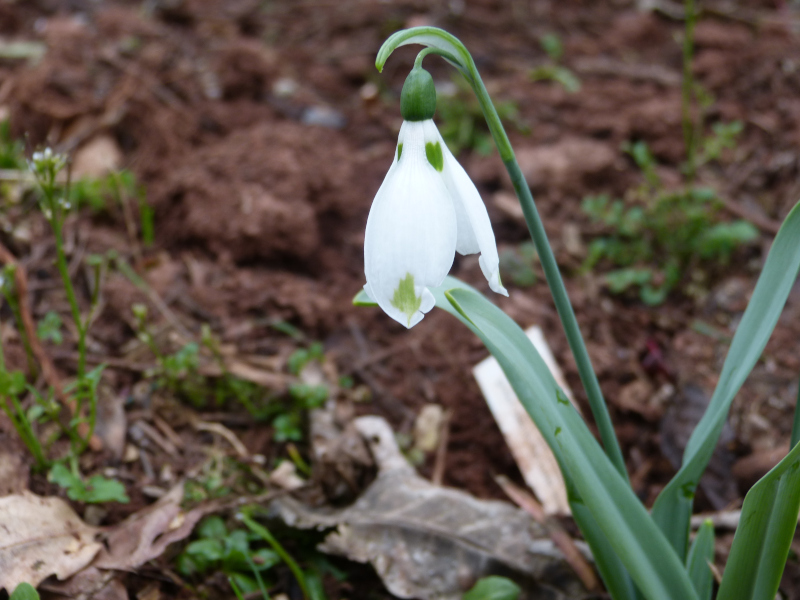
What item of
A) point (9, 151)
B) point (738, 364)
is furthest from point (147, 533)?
Answer: point (9, 151)

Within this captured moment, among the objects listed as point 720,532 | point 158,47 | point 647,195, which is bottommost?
point 720,532

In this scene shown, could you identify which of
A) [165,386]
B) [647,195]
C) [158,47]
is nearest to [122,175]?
[165,386]

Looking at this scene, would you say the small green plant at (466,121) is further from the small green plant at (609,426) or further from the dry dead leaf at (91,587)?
the dry dead leaf at (91,587)

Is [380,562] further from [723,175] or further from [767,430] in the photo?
[723,175]

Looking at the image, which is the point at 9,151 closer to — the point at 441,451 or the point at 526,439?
the point at 441,451

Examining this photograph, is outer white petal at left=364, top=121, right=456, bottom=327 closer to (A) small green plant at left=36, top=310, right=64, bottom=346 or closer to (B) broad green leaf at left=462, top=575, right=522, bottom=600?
(B) broad green leaf at left=462, top=575, right=522, bottom=600

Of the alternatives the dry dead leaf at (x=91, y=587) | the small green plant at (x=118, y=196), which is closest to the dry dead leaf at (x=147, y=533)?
the dry dead leaf at (x=91, y=587)

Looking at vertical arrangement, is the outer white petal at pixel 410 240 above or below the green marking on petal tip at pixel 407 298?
above
